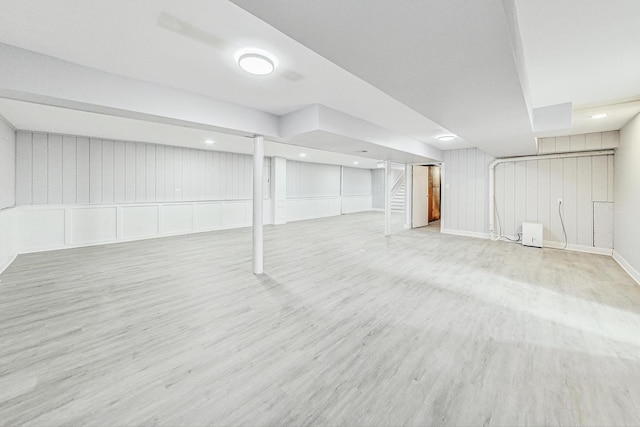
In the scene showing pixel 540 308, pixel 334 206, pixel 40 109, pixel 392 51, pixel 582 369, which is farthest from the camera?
pixel 334 206

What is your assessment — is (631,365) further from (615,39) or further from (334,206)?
(334,206)

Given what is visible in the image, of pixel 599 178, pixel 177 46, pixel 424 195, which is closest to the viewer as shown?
pixel 177 46

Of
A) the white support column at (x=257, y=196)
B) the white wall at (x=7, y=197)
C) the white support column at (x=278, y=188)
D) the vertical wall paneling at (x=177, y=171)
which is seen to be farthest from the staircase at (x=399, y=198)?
the white wall at (x=7, y=197)

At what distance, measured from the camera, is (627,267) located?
4117 mm

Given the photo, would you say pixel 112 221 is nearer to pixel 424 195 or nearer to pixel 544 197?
pixel 424 195

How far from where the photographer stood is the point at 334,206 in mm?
12172

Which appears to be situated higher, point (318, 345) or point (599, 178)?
point (599, 178)

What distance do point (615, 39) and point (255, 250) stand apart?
450 cm

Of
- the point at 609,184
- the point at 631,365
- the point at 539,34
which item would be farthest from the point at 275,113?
the point at 609,184

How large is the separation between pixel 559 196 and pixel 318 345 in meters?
6.62

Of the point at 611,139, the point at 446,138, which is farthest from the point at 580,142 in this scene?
the point at 446,138

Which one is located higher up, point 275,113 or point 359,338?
point 275,113

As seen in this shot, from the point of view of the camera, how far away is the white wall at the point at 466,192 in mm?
6906

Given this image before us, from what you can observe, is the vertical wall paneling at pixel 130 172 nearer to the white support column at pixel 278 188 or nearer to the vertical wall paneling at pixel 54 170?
the vertical wall paneling at pixel 54 170
